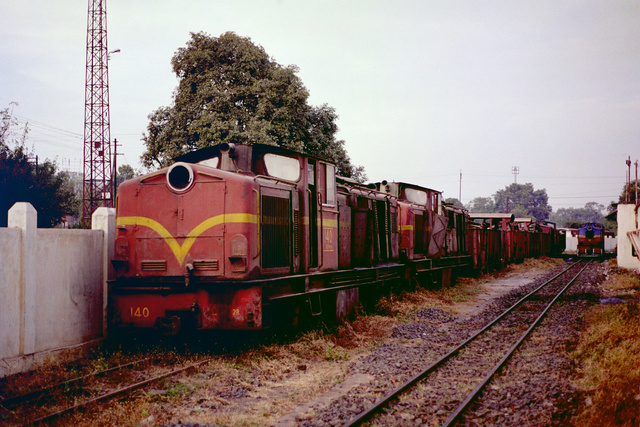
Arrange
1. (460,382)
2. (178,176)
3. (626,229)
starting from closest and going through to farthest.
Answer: (460,382)
(178,176)
(626,229)

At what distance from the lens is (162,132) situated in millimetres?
26641

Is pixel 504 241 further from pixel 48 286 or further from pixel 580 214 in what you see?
pixel 580 214

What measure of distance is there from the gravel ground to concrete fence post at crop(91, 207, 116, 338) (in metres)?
4.06

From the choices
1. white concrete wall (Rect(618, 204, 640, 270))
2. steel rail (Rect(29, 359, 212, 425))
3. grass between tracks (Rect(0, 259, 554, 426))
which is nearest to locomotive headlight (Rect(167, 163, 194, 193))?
grass between tracks (Rect(0, 259, 554, 426))

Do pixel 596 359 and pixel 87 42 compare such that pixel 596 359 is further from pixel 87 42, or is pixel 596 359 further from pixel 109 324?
pixel 87 42

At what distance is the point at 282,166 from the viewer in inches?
355

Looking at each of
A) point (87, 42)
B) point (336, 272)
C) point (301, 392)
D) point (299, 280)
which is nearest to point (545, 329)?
point (336, 272)

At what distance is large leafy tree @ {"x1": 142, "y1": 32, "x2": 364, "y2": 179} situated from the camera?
25.0m

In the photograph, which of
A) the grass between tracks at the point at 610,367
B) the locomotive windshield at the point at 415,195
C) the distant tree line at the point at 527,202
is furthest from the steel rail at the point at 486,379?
the distant tree line at the point at 527,202

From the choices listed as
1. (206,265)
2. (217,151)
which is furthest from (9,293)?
(217,151)

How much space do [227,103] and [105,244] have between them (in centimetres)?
1768

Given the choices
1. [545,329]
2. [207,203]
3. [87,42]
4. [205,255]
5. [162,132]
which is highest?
[87,42]

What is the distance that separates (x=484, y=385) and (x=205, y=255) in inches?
159

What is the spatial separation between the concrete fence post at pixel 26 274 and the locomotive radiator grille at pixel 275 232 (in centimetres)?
306
